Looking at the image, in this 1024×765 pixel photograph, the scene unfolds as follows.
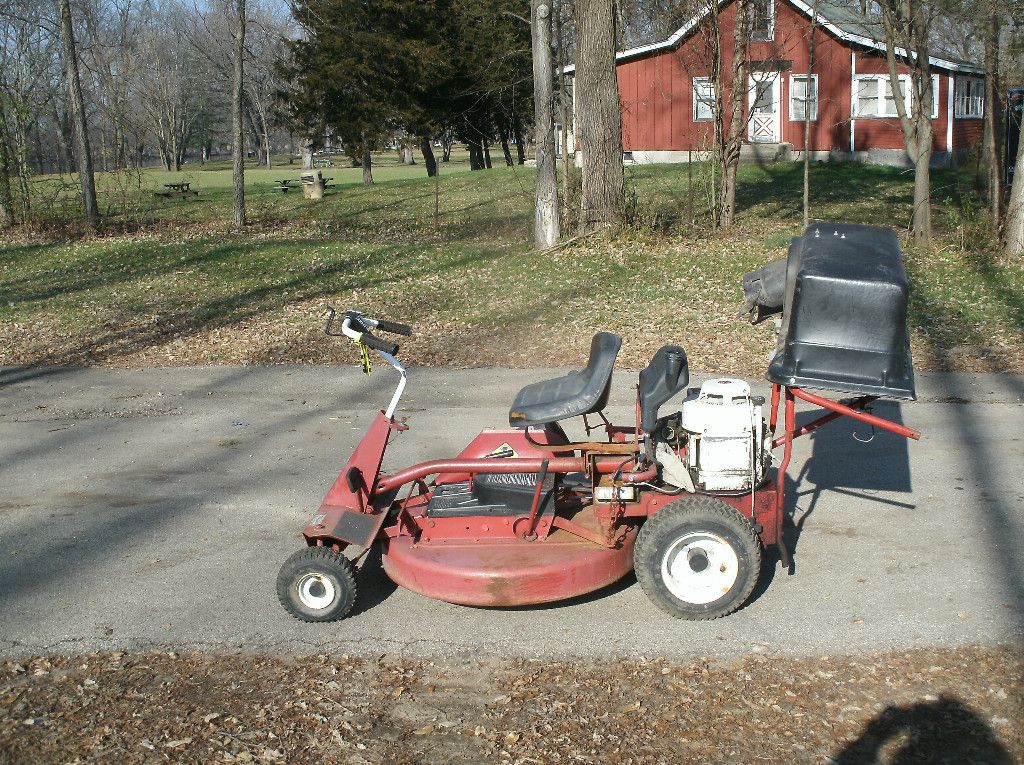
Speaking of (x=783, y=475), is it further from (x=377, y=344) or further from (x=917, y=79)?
(x=917, y=79)

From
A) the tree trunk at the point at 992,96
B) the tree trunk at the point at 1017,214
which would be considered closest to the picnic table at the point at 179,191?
the tree trunk at the point at 992,96

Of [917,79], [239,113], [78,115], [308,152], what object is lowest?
[917,79]

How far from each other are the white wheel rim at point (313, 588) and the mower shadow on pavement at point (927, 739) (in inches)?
104

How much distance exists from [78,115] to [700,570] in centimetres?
2114

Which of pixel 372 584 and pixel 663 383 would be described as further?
pixel 372 584

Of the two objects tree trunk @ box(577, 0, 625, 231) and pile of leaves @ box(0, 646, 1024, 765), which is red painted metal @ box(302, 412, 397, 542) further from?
tree trunk @ box(577, 0, 625, 231)

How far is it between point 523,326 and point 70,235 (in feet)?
43.7

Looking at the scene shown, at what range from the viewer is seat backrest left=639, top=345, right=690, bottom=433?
528cm

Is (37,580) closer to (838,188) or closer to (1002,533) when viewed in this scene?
(1002,533)

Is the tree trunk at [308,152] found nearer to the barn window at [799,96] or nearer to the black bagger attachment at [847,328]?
the barn window at [799,96]

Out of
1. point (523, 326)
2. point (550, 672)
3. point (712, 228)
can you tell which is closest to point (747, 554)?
point (550, 672)

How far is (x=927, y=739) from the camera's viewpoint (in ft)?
14.0

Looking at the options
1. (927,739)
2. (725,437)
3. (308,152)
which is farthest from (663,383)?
(308,152)

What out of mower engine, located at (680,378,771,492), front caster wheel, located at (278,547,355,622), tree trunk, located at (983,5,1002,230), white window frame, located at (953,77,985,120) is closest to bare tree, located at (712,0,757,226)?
tree trunk, located at (983,5,1002,230)
